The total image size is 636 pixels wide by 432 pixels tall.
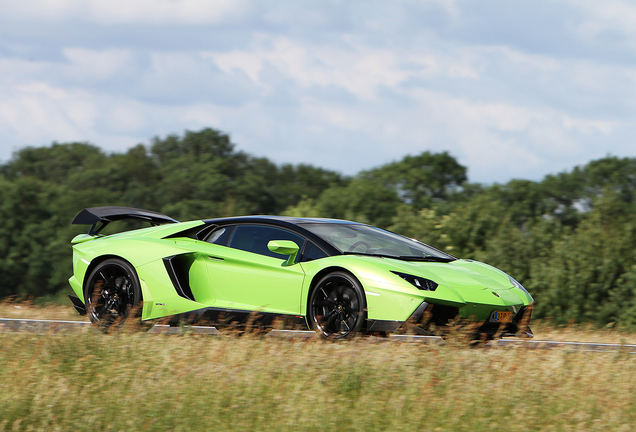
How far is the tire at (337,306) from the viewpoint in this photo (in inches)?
257

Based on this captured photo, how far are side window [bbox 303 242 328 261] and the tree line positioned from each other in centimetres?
1744

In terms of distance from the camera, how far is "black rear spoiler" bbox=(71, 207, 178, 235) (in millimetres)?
8500

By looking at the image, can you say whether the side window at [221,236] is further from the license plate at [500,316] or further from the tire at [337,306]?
the license plate at [500,316]

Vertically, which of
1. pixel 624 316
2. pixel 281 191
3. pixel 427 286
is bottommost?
pixel 624 316

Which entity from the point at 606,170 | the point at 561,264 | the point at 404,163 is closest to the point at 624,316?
the point at 561,264

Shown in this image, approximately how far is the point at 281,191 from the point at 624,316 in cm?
2972

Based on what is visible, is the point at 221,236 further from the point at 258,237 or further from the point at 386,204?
the point at 386,204

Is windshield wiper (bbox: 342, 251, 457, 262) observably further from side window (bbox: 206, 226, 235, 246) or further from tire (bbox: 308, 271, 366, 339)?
side window (bbox: 206, 226, 235, 246)

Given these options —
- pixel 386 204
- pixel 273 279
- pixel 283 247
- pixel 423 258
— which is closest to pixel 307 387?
pixel 283 247

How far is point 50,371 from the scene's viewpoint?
5660mm

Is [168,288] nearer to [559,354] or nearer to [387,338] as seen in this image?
[387,338]

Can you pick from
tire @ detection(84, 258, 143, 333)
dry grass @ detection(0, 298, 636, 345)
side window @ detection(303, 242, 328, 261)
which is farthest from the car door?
dry grass @ detection(0, 298, 636, 345)

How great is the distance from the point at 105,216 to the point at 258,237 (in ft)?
6.95

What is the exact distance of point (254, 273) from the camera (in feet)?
23.5
